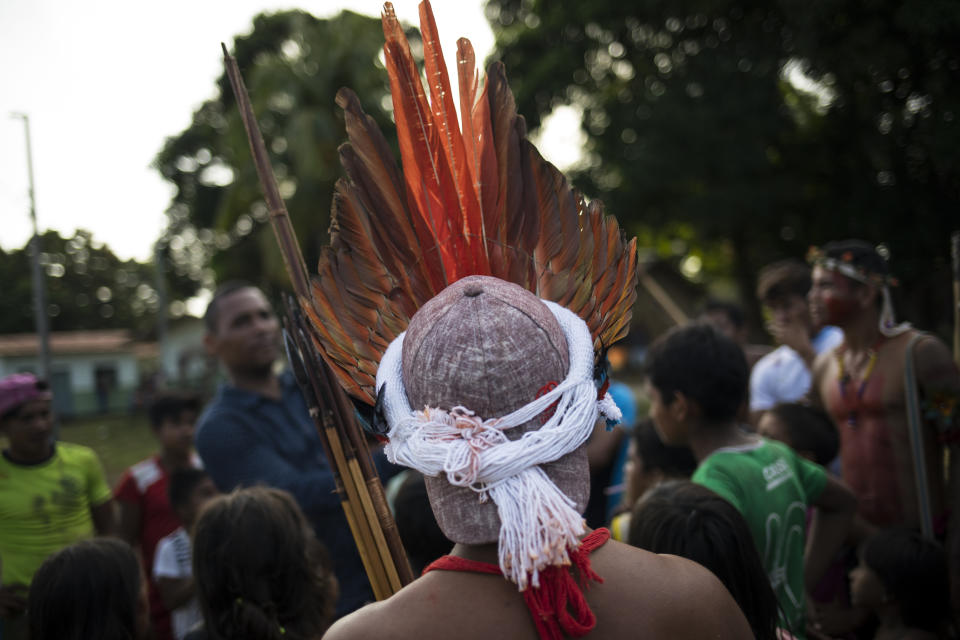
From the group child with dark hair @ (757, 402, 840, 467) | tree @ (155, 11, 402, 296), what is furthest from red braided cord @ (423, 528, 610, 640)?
tree @ (155, 11, 402, 296)

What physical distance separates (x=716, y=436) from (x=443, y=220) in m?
1.47

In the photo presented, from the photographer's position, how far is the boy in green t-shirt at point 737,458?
2436 mm

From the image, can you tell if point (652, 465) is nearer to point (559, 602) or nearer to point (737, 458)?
point (737, 458)

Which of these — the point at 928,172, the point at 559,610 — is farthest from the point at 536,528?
the point at 928,172

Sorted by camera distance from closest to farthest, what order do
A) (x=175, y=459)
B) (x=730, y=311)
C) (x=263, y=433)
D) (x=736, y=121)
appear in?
(x=263, y=433) → (x=175, y=459) → (x=730, y=311) → (x=736, y=121)

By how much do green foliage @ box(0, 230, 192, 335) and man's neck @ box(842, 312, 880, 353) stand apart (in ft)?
16.0

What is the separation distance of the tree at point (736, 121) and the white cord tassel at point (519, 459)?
8.28 meters

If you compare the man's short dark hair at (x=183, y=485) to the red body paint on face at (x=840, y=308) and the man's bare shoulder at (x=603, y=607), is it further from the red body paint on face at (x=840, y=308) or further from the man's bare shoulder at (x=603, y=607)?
the red body paint on face at (x=840, y=308)

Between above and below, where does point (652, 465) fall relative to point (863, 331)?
below

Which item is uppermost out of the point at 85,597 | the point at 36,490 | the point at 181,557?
the point at 36,490

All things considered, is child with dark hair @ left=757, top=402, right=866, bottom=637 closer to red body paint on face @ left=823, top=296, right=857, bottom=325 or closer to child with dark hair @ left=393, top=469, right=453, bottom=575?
red body paint on face @ left=823, top=296, right=857, bottom=325

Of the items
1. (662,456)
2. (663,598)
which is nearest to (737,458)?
(662,456)

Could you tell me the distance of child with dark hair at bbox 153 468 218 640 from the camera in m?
3.52

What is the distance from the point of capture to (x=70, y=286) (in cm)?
538
